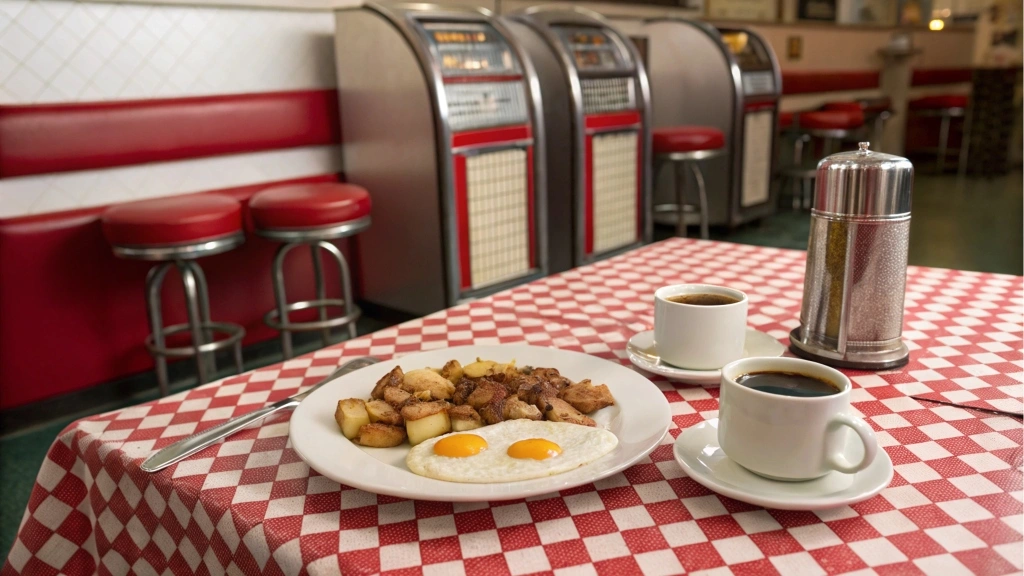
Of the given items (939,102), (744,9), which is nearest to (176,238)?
(744,9)

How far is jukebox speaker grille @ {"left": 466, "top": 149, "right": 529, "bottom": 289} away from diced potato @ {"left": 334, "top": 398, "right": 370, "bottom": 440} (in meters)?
2.38

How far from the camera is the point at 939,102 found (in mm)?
8352

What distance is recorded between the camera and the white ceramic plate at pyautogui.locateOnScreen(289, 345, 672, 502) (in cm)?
67

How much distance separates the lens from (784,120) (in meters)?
6.37

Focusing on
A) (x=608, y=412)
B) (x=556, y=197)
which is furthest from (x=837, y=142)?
(x=608, y=412)

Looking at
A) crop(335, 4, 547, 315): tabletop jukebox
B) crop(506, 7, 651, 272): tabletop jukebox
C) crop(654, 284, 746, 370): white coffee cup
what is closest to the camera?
crop(654, 284, 746, 370): white coffee cup

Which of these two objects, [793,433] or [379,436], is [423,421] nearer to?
[379,436]

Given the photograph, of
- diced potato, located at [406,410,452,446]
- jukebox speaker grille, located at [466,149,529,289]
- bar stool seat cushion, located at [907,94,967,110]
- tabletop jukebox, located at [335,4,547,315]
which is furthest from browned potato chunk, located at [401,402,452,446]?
bar stool seat cushion, located at [907,94,967,110]

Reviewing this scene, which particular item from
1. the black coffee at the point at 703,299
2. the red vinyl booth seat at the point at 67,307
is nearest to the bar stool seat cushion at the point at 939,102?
the red vinyl booth seat at the point at 67,307

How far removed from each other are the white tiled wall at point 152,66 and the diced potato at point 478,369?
2280mm

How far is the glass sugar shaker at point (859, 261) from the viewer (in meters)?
0.97

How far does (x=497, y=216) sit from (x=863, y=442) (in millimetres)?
2697

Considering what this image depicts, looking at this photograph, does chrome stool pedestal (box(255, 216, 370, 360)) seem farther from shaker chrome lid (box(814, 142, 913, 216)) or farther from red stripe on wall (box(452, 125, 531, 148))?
shaker chrome lid (box(814, 142, 913, 216))

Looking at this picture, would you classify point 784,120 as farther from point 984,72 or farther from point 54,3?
point 54,3
